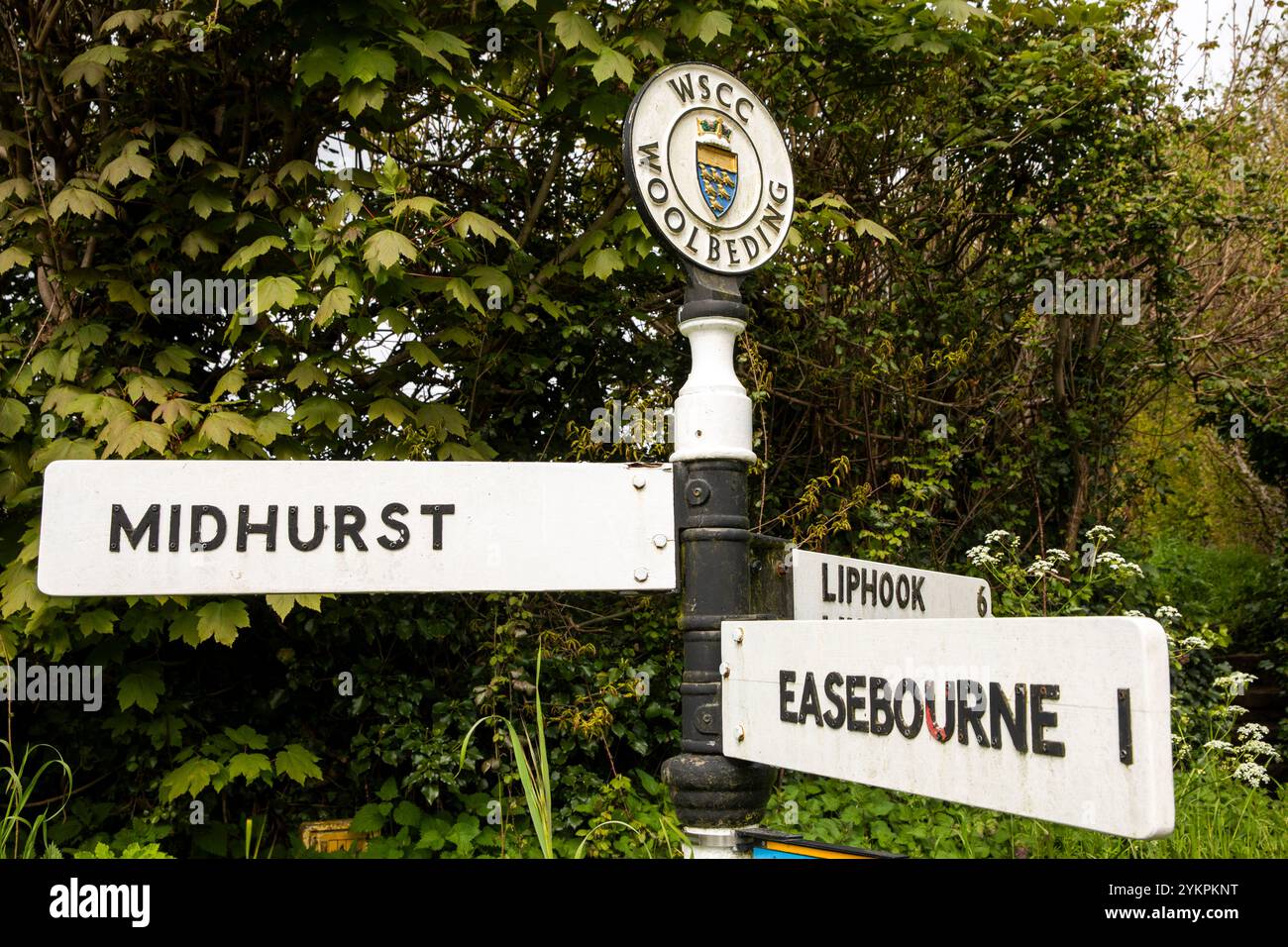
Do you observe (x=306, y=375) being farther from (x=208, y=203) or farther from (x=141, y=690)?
(x=141, y=690)

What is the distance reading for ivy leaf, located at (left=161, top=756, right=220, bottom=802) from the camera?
3639 mm

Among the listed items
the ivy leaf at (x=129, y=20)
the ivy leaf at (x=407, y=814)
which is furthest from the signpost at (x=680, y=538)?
the ivy leaf at (x=407, y=814)

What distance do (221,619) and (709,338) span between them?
7.62 feet

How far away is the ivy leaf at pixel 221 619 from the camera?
323 centimetres

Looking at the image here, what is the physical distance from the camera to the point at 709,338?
169 centimetres

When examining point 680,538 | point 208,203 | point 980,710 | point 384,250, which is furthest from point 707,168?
point 208,203

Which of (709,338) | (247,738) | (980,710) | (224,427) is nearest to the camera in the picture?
(980,710)

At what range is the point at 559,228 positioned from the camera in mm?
5230

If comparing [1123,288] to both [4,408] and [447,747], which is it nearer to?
[447,747]

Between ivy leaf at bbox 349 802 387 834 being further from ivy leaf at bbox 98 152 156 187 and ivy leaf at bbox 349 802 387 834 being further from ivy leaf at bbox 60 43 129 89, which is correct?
ivy leaf at bbox 60 43 129 89

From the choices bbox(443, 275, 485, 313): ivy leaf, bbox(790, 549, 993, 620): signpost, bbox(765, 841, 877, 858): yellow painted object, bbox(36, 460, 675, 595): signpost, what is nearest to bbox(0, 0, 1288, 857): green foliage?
bbox(443, 275, 485, 313): ivy leaf

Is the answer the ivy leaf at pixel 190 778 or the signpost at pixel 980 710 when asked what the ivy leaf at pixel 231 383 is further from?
the signpost at pixel 980 710

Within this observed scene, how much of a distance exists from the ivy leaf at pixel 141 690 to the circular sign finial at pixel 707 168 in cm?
309

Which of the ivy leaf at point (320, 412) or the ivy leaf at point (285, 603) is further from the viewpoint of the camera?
the ivy leaf at point (320, 412)
